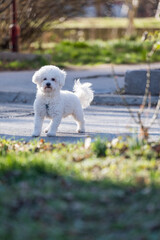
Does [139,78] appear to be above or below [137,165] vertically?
above

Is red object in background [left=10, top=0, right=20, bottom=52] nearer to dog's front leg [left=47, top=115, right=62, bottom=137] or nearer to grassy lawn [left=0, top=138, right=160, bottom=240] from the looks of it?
dog's front leg [left=47, top=115, right=62, bottom=137]

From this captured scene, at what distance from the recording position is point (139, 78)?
1211 cm

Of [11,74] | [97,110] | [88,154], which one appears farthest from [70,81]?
[88,154]

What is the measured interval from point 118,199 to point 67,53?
642 inches

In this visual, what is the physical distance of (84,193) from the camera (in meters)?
→ 4.61

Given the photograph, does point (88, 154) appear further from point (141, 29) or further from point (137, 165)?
point (141, 29)

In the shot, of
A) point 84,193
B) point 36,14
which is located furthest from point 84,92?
point 36,14

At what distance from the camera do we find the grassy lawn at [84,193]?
398 cm

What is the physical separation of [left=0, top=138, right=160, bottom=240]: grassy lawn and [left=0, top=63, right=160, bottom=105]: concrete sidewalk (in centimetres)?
571

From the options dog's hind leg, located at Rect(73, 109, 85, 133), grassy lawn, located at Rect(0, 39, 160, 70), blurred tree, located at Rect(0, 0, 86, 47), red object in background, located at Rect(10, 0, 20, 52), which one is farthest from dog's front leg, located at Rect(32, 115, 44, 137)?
blurred tree, located at Rect(0, 0, 86, 47)

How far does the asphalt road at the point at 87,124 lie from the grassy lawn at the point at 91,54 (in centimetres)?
526

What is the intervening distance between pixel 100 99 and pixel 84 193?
290 inches

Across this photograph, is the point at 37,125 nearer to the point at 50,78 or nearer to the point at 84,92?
the point at 50,78

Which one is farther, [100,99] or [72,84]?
[72,84]
